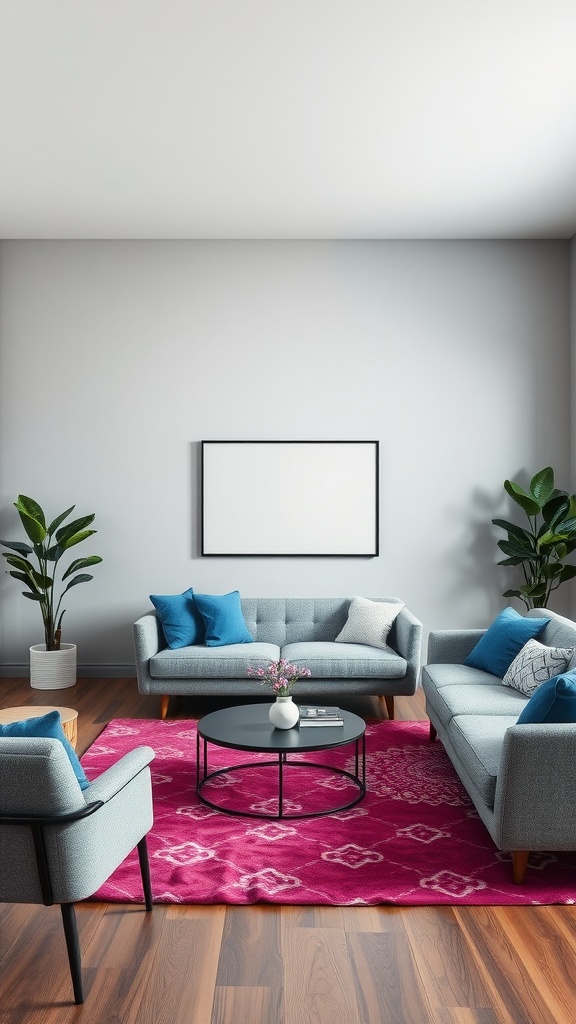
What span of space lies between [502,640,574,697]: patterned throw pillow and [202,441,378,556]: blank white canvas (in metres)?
2.13

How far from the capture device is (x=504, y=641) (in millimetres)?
4586

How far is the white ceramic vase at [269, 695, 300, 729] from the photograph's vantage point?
3.81m

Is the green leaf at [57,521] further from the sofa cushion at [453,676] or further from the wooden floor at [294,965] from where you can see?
the wooden floor at [294,965]

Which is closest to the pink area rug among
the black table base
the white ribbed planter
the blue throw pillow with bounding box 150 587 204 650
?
the black table base

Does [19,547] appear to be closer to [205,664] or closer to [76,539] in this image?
[76,539]

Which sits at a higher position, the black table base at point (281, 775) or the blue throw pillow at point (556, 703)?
the blue throw pillow at point (556, 703)

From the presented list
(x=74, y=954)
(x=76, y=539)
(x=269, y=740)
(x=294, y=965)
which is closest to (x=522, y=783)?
(x=294, y=965)

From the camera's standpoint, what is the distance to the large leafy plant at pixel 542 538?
19.0 feet

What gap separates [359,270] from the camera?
20.7 feet

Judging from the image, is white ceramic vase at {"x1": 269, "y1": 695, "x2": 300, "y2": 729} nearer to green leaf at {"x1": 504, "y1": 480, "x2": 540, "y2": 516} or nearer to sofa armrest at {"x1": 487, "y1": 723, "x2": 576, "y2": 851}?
sofa armrest at {"x1": 487, "y1": 723, "x2": 576, "y2": 851}

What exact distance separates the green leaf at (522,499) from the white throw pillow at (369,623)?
115 cm

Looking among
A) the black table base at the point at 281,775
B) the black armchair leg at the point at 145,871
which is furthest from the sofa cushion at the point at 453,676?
the black armchair leg at the point at 145,871

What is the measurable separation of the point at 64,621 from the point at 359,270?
3.46 m

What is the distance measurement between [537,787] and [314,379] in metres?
3.96
